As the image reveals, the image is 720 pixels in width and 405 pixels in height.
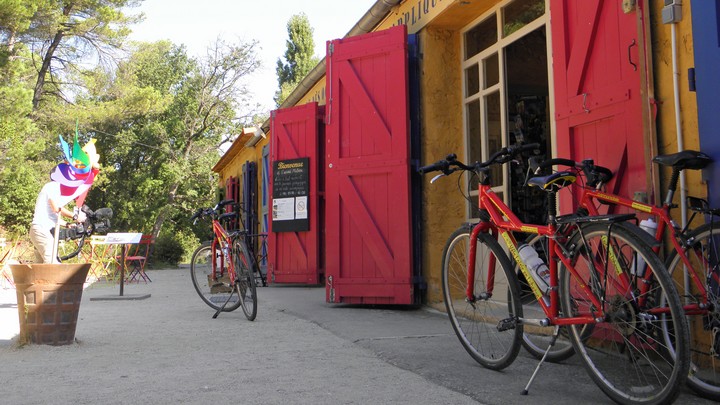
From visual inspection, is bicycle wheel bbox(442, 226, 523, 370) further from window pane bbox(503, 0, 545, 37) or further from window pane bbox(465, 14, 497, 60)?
window pane bbox(465, 14, 497, 60)

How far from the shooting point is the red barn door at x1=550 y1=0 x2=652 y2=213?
3707mm

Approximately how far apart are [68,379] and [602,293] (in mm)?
2834

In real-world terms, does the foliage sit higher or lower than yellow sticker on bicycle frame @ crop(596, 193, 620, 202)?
higher

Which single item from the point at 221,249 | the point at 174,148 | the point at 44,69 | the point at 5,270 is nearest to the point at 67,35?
the point at 44,69

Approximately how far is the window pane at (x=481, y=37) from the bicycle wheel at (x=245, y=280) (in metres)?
2.99

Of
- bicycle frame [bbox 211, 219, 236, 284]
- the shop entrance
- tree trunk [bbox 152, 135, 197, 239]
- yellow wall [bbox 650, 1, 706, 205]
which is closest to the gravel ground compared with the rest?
Answer: bicycle frame [bbox 211, 219, 236, 284]

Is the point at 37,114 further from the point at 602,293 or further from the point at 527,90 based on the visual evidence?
the point at 602,293

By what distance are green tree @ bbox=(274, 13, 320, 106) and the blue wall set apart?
38877 mm

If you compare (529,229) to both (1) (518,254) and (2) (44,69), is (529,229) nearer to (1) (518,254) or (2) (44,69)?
(1) (518,254)

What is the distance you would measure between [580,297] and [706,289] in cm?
53

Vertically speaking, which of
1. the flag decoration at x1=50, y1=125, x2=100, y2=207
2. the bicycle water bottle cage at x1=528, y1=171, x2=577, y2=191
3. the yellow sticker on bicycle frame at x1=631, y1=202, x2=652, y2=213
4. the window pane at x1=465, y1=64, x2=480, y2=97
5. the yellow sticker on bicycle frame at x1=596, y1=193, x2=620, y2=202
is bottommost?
the yellow sticker on bicycle frame at x1=631, y1=202, x2=652, y2=213

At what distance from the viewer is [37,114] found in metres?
22.2

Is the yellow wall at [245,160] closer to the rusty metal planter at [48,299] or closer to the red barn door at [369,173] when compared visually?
the red barn door at [369,173]

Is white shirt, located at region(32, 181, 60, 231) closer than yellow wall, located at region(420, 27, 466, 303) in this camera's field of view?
No
